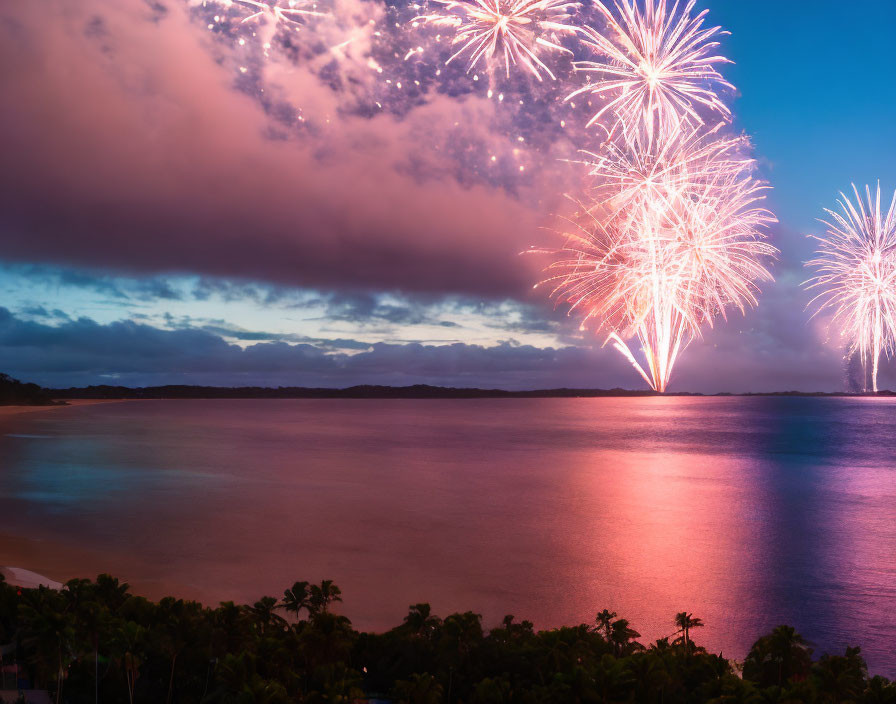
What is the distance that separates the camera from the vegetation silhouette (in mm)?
9039

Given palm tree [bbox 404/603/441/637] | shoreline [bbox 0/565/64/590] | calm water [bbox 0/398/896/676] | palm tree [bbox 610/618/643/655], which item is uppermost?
palm tree [bbox 404/603/441/637]

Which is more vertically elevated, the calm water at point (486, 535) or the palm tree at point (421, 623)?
the palm tree at point (421, 623)

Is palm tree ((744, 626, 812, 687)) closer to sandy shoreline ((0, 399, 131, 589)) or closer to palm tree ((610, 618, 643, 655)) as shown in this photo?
palm tree ((610, 618, 643, 655))

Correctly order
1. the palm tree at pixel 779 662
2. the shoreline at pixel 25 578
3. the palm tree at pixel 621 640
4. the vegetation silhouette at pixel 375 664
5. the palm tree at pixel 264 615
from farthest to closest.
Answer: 1. the shoreline at pixel 25 578
2. the palm tree at pixel 264 615
3. the palm tree at pixel 621 640
4. the palm tree at pixel 779 662
5. the vegetation silhouette at pixel 375 664

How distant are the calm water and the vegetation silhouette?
692 cm

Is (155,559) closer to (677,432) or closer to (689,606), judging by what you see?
(689,606)

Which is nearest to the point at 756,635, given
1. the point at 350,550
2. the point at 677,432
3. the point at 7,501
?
the point at 350,550

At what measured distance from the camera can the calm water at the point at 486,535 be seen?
20328 mm

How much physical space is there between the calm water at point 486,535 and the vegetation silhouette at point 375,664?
692 centimetres

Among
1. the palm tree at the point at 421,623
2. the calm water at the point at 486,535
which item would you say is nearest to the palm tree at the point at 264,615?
the palm tree at the point at 421,623

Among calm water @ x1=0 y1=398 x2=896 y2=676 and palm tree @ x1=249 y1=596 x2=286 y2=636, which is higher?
palm tree @ x1=249 y1=596 x2=286 y2=636

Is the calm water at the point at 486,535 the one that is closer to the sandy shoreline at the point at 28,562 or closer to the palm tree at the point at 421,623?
the sandy shoreline at the point at 28,562

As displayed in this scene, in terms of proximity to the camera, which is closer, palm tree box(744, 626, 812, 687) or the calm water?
palm tree box(744, 626, 812, 687)

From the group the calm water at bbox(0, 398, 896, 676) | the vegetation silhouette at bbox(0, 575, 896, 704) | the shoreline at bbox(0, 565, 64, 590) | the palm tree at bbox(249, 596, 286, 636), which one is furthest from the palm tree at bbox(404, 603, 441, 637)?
the shoreline at bbox(0, 565, 64, 590)
